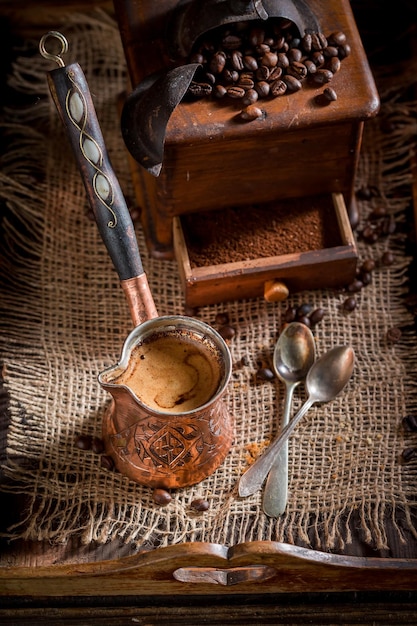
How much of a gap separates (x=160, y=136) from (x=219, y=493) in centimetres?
68

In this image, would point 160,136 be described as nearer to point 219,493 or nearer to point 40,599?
point 219,493

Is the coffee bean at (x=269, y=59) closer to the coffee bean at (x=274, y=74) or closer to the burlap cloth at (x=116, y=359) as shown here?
the coffee bean at (x=274, y=74)

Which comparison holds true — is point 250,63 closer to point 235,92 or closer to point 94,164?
point 235,92

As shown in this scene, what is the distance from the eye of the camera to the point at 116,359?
6.08ft

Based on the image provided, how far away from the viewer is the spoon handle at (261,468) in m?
1.67

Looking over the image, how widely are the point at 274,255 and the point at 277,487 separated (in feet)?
1.58

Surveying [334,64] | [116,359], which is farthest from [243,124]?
[116,359]

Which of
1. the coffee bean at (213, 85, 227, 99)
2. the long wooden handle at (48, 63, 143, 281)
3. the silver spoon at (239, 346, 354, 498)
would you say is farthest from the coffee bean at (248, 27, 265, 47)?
the silver spoon at (239, 346, 354, 498)

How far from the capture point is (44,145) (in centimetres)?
212

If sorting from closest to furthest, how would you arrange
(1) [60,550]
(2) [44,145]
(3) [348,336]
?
(1) [60,550]
(3) [348,336]
(2) [44,145]

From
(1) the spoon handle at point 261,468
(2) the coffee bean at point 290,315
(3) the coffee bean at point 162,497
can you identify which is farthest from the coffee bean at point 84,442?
(2) the coffee bean at point 290,315

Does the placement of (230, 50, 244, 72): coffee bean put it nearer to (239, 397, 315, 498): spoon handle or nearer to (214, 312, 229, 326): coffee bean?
(214, 312, 229, 326): coffee bean

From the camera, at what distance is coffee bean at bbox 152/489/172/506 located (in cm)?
165

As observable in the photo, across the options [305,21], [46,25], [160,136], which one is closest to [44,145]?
[46,25]
